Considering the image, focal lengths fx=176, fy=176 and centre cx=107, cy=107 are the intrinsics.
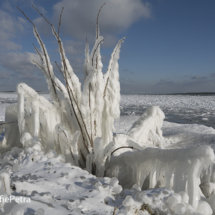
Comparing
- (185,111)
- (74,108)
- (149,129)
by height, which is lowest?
(185,111)

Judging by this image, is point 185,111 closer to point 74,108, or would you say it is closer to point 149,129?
point 149,129

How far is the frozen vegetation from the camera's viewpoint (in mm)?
897

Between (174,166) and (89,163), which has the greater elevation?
(174,166)

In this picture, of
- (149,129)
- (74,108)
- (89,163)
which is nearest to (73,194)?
(89,163)

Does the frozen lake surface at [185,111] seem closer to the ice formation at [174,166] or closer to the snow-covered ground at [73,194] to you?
the ice formation at [174,166]

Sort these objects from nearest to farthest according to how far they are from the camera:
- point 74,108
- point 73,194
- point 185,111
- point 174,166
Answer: point 73,194 → point 174,166 → point 74,108 → point 185,111

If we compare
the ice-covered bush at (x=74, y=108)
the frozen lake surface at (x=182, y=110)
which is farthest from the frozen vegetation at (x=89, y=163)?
the frozen lake surface at (x=182, y=110)

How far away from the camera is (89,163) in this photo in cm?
157

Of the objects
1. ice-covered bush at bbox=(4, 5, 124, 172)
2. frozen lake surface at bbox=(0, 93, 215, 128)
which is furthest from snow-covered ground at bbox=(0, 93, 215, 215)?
frozen lake surface at bbox=(0, 93, 215, 128)

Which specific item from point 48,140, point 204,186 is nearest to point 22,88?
point 48,140

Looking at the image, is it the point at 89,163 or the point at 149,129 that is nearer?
the point at 89,163

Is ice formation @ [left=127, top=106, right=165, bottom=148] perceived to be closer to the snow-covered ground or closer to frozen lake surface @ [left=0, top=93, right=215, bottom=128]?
the snow-covered ground

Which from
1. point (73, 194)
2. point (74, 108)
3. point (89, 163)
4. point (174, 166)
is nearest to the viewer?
point (73, 194)

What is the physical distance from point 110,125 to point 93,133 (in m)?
0.21
